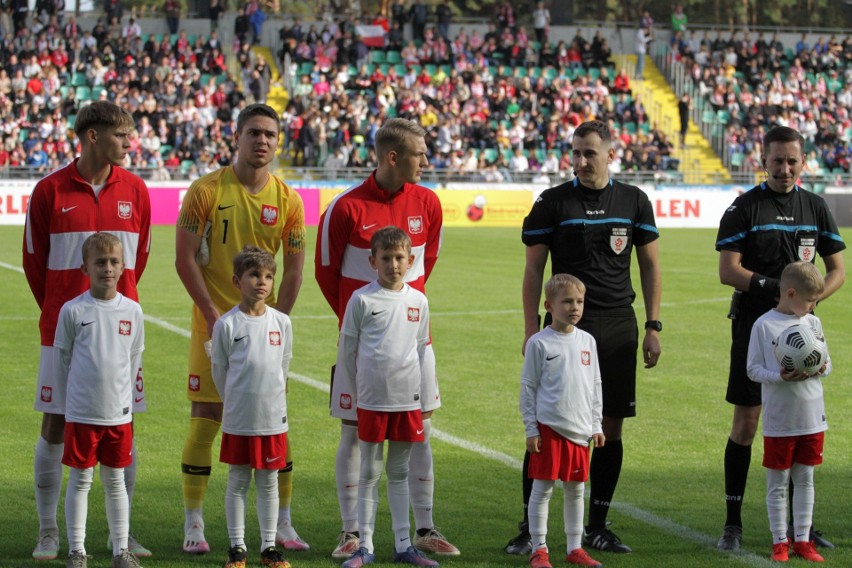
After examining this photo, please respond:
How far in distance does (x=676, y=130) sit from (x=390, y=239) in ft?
132

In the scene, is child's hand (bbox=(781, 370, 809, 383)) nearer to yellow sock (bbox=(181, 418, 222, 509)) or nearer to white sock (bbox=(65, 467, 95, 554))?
yellow sock (bbox=(181, 418, 222, 509))

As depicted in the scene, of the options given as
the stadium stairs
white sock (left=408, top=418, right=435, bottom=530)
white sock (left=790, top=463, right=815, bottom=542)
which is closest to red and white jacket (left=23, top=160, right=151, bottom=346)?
white sock (left=408, top=418, right=435, bottom=530)

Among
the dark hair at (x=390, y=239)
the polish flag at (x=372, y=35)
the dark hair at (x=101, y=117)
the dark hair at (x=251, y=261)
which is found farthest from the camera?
the polish flag at (x=372, y=35)

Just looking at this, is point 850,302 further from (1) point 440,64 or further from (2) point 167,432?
(1) point 440,64

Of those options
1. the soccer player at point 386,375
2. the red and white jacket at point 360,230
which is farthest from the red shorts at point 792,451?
the red and white jacket at point 360,230

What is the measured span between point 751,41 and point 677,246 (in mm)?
24772

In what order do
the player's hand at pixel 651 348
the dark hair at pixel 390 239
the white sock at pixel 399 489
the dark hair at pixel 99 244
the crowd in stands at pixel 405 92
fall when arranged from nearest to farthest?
1. the dark hair at pixel 99 244
2. the dark hair at pixel 390 239
3. the white sock at pixel 399 489
4. the player's hand at pixel 651 348
5. the crowd in stands at pixel 405 92

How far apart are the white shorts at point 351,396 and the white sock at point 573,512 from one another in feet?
2.54

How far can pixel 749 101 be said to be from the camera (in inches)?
1785

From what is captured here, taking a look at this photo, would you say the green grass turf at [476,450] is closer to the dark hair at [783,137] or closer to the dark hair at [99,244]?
the dark hair at [99,244]

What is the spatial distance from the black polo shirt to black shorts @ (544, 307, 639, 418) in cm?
7

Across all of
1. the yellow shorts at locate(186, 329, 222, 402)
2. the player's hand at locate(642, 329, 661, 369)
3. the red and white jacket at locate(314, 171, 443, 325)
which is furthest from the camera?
the player's hand at locate(642, 329, 661, 369)

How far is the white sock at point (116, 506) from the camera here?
5.88 metres

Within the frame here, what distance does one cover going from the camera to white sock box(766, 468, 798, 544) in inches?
246
